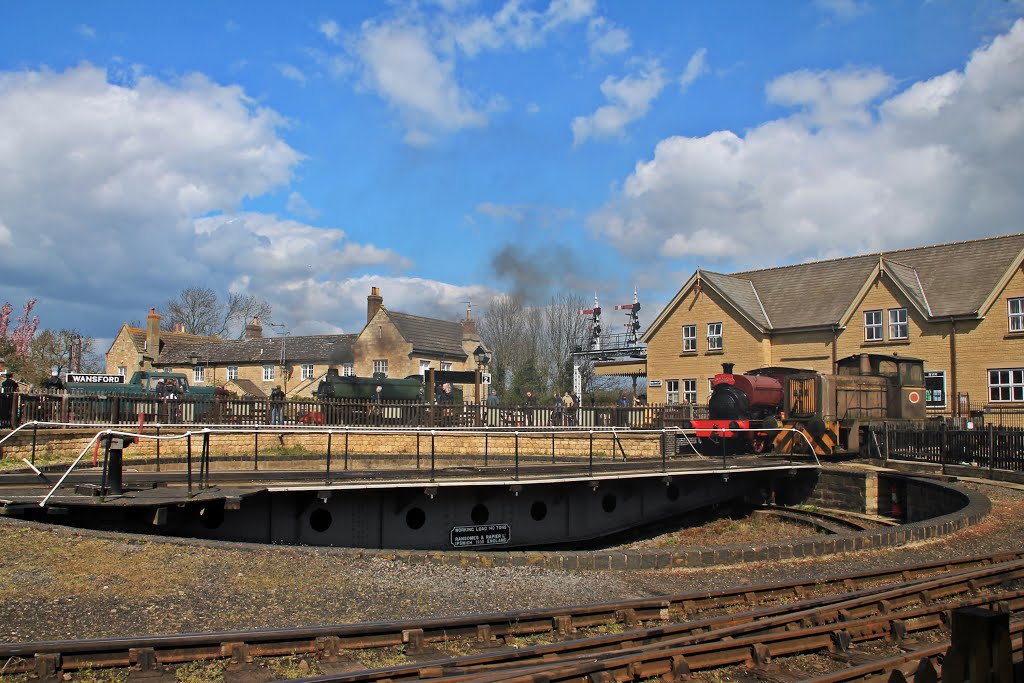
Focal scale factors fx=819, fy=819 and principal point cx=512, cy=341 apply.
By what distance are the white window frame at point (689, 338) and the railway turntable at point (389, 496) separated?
18959 millimetres

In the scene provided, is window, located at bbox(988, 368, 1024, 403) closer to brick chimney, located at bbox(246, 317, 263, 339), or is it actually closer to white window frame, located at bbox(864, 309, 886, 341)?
white window frame, located at bbox(864, 309, 886, 341)

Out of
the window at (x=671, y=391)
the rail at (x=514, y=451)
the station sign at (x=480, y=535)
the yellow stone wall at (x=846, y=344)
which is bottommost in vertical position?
the station sign at (x=480, y=535)

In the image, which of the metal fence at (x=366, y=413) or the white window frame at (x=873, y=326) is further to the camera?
the white window frame at (x=873, y=326)

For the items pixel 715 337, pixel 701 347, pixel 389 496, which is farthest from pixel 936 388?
pixel 389 496

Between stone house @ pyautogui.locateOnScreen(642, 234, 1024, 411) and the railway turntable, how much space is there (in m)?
14.8

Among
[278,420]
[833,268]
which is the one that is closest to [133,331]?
[278,420]

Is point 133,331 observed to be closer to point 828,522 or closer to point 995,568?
point 828,522

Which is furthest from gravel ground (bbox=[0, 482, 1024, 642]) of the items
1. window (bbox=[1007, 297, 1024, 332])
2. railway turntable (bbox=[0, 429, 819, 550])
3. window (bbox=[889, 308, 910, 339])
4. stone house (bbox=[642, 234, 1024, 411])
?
window (bbox=[889, 308, 910, 339])

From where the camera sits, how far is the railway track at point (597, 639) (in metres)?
7.39

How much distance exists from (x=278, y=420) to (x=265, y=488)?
46.7 ft

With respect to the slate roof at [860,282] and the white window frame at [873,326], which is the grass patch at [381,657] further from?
the white window frame at [873,326]

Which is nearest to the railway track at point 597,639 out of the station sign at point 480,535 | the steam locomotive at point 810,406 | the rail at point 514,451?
the rail at point 514,451

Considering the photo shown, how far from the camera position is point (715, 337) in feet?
139

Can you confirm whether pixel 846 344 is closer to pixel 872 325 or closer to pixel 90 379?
pixel 872 325
